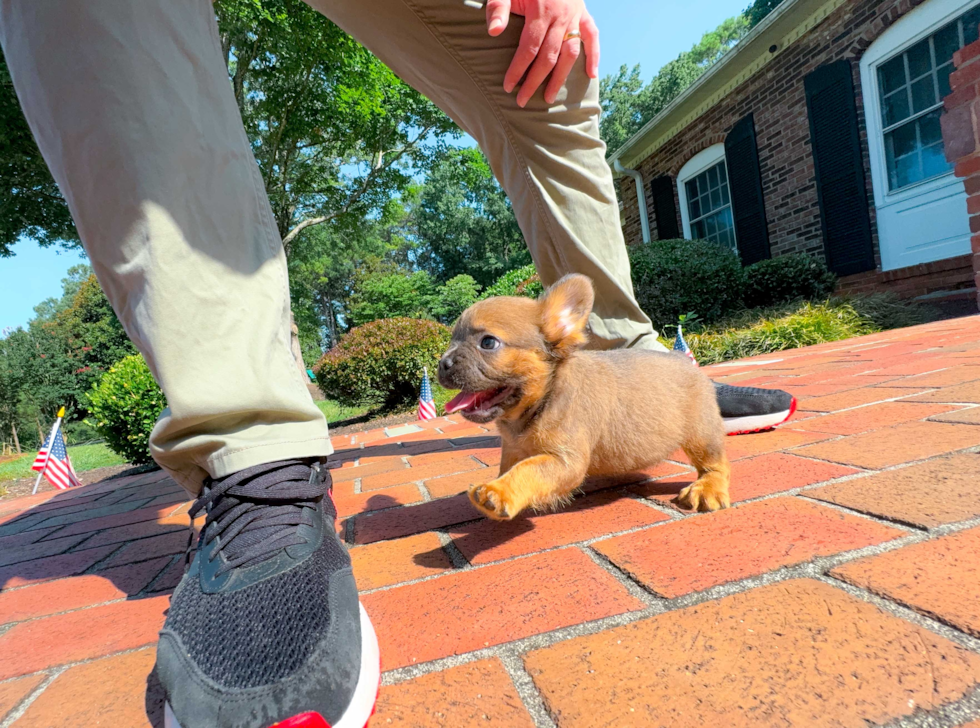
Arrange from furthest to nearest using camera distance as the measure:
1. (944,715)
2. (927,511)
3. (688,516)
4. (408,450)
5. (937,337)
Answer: (937,337) < (408,450) < (688,516) < (927,511) < (944,715)

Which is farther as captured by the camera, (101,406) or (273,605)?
(101,406)

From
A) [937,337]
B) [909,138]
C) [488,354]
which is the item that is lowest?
[937,337]

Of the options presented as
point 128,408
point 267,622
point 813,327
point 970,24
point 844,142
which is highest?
point 970,24

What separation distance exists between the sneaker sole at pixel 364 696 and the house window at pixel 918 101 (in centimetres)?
981

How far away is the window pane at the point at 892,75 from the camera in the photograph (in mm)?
8086

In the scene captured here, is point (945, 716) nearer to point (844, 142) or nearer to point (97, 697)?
point (97, 697)

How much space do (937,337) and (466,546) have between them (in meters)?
4.92

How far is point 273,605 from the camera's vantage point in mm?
1043

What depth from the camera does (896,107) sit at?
8.23 metres

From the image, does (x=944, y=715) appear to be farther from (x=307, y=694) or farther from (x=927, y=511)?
(x=307, y=694)

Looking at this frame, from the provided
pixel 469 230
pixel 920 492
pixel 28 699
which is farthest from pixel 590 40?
pixel 469 230

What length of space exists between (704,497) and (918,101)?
374 inches

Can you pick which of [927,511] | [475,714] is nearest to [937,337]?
[927,511]

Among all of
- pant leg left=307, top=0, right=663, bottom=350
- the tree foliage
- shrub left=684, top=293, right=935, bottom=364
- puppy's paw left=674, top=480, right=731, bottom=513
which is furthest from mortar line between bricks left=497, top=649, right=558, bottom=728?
the tree foliage
